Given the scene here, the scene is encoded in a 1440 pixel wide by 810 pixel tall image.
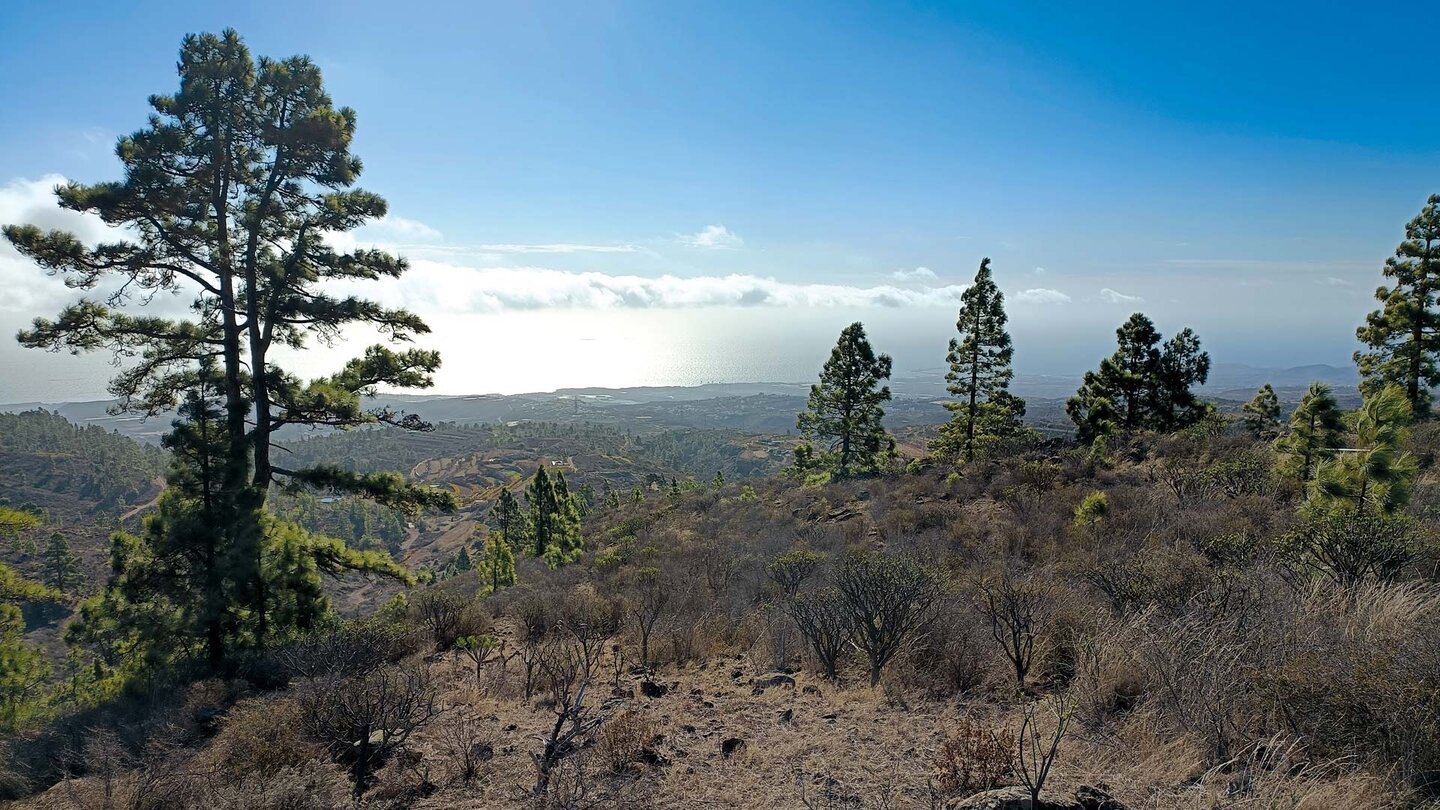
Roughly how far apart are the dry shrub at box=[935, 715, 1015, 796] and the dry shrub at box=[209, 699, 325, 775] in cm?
478

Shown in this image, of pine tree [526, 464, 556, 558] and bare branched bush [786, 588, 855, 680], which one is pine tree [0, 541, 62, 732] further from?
pine tree [526, 464, 556, 558]

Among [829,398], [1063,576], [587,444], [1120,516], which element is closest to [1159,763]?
[1063,576]

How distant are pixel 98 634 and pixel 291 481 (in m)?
2.89

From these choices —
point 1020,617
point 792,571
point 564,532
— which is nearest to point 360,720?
point 1020,617

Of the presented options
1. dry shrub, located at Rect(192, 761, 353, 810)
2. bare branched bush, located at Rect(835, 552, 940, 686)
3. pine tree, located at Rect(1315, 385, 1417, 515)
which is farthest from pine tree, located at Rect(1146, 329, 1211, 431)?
dry shrub, located at Rect(192, 761, 353, 810)

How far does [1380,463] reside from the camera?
7234mm

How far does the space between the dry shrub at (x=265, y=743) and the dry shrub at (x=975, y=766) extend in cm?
478

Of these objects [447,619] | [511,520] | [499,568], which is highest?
[447,619]

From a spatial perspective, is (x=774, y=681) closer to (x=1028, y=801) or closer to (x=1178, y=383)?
(x=1028, y=801)

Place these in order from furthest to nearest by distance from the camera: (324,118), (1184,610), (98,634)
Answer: (324,118) → (98,634) → (1184,610)

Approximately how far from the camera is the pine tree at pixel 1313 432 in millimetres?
9930

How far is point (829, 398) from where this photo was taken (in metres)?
29.0

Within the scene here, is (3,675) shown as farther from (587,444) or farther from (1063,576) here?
(587,444)

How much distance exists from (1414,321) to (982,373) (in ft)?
44.6
